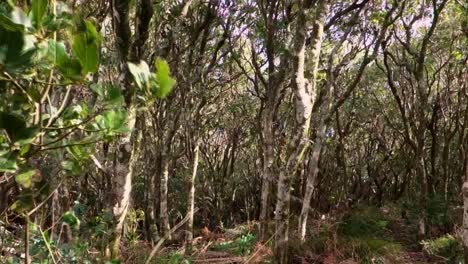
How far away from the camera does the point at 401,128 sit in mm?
16500

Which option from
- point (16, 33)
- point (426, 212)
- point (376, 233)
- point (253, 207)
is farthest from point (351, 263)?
point (253, 207)

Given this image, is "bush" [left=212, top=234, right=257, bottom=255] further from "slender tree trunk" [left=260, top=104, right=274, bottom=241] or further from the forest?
"slender tree trunk" [left=260, top=104, right=274, bottom=241]

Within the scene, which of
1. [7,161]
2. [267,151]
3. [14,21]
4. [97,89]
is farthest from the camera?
[267,151]

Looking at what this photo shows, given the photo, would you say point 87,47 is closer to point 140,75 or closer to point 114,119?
point 140,75

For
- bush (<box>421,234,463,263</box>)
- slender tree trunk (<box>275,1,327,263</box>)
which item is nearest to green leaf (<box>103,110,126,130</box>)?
slender tree trunk (<box>275,1,327,263</box>)

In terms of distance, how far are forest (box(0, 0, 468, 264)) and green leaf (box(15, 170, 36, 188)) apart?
0.7 inches

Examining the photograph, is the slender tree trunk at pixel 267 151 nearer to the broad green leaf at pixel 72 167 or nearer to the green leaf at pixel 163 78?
the broad green leaf at pixel 72 167

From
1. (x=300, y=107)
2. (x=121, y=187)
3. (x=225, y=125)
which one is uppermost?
(x=225, y=125)

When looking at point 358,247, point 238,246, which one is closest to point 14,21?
point 358,247

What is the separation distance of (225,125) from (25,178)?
17.0 m

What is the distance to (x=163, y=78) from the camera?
1.32 meters

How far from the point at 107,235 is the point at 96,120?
2.64 m

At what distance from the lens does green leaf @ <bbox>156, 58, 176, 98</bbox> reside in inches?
50.6

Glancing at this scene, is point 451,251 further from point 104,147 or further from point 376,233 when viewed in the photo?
point 104,147
